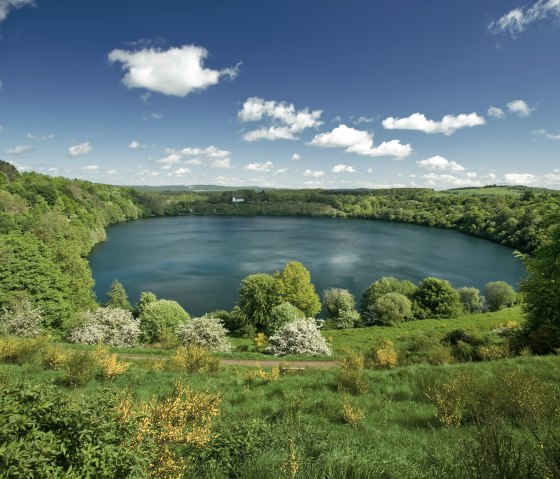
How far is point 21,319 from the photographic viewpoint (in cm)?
2230

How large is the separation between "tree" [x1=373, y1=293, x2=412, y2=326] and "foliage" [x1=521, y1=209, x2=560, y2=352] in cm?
1695

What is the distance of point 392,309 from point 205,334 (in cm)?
2055

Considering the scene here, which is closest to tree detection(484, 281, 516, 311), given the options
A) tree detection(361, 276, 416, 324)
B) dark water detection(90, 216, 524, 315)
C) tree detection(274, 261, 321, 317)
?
dark water detection(90, 216, 524, 315)

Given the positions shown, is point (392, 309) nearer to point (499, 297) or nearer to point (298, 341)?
point (298, 341)

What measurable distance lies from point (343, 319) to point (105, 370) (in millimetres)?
28935

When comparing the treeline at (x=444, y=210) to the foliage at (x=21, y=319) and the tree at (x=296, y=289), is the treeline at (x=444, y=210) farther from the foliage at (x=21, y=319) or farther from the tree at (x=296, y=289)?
the foliage at (x=21, y=319)

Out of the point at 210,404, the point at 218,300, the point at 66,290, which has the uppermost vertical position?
the point at 210,404

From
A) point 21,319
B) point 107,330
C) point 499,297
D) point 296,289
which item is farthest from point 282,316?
point 499,297

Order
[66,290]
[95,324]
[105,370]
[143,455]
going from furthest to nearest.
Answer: [66,290]
[95,324]
[105,370]
[143,455]

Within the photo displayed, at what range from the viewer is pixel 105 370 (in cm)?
1184

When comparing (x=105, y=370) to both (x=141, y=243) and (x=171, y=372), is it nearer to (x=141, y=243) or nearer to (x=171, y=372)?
(x=171, y=372)

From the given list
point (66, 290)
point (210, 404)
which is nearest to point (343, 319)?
point (66, 290)

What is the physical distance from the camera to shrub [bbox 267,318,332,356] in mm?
23109

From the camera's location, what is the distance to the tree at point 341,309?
37.4 m
